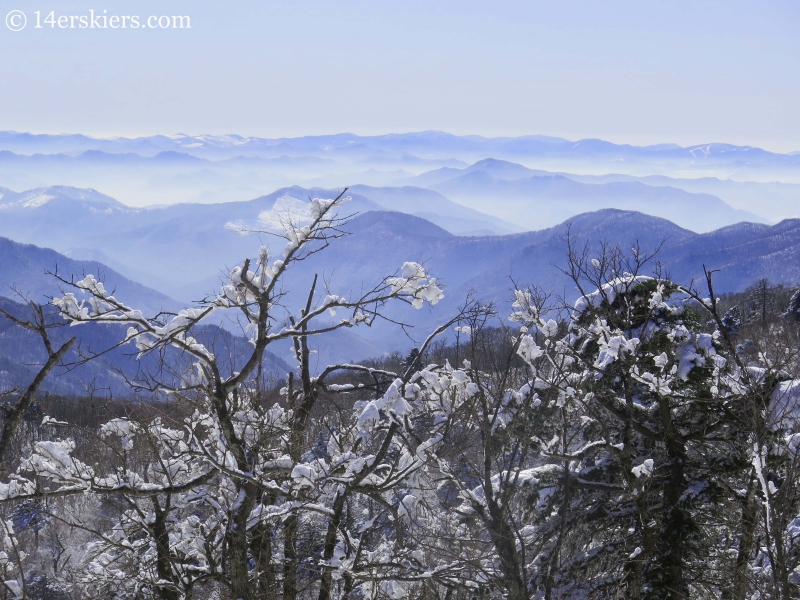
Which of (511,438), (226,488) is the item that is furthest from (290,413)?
(511,438)

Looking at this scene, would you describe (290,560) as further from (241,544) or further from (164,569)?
(164,569)

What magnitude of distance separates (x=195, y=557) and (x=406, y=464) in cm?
297

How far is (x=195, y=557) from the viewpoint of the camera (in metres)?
7.70

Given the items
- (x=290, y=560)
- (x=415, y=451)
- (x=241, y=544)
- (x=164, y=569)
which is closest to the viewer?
(x=241, y=544)

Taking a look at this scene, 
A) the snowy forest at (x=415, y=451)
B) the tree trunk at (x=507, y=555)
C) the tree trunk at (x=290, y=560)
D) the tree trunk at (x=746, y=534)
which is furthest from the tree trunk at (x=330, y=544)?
the tree trunk at (x=746, y=534)

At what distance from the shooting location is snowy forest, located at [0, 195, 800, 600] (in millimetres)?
6297

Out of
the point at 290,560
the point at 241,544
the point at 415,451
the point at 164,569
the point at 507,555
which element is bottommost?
the point at 507,555

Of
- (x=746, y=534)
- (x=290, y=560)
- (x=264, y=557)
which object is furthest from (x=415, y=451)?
(x=746, y=534)

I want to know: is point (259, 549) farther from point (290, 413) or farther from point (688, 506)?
point (688, 506)

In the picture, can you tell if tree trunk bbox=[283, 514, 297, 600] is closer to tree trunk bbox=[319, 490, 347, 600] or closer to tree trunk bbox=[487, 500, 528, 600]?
tree trunk bbox=[319, 490, 347, 600]

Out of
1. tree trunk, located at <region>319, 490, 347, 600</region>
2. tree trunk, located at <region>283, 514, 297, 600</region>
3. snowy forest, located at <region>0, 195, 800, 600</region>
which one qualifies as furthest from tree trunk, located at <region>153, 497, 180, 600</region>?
tree trunk, located at <region>319, 490, 347, 600</region>

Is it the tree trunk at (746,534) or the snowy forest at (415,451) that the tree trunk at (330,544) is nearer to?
the snowy forest at (415,451)

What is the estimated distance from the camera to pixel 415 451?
6.91 m

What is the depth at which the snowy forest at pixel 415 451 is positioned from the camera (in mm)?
6297
